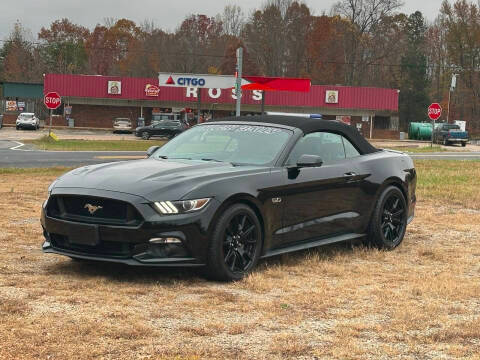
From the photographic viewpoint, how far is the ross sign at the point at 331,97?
203 ft

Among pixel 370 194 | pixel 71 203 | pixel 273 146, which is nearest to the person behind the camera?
pixel 71 203

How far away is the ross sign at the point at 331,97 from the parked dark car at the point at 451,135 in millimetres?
10194

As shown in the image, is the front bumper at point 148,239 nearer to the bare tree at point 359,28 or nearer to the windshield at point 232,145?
the windshield at point 232,145

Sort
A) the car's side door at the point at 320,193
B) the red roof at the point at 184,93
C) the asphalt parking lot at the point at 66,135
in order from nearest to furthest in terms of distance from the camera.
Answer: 1. the car's side door at the point at 320,193
2. the asphalt parking lot at the point at 66,135
3. the red roof at the point at 184,93

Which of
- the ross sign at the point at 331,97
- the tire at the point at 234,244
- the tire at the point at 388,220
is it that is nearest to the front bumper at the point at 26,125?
the ross sign at the point at 331,97

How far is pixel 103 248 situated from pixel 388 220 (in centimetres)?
346

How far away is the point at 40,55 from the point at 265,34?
3301cm

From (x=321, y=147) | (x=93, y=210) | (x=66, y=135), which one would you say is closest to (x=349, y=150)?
(x=321, y=147)

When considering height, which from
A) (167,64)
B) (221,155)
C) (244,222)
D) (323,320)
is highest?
(167,64)

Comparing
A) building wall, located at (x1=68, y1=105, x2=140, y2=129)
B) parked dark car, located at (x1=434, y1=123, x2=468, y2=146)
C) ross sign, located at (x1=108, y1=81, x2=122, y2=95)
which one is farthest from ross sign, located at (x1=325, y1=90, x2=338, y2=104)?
ross sign, located at (x1=108, y1=81, x2=122, y2=95)

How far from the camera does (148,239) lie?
5.44m

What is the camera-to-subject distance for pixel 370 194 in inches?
290

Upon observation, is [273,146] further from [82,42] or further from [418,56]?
[82,42]

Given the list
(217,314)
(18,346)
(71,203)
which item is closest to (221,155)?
(71,203)
